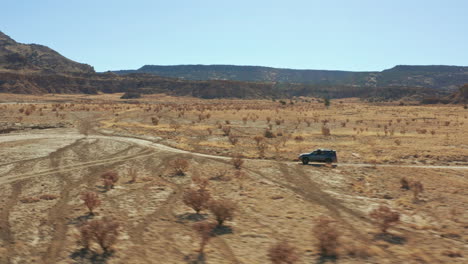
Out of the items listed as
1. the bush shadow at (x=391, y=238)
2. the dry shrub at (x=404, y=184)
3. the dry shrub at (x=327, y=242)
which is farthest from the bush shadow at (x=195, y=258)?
the dry shrub at (x=404, y=184)

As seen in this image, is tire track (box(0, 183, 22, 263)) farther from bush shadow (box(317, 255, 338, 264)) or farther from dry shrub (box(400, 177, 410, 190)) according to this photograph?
dry shrub (box(400, 177, 410, 190))

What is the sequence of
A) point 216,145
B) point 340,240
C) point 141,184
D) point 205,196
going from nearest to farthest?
point 340,240, point 205,196, point 141,184, point 216,145

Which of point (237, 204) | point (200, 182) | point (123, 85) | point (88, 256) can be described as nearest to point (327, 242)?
Answer: point (237, 204)

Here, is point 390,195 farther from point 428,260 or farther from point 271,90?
point 271,90

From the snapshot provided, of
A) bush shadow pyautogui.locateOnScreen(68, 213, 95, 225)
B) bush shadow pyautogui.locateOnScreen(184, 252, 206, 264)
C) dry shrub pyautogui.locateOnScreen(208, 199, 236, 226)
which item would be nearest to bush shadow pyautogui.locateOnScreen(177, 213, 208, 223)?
dry shrub pyautogui.locateOnScreen(208, 199, 236, 226)

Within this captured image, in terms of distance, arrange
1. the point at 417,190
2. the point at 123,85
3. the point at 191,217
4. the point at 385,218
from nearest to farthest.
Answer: the point at 385,218 < the point at 191,217 < the point at 417,190 < the point at 123,85

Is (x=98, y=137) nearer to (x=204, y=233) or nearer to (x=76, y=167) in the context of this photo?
(x=76, y=167)

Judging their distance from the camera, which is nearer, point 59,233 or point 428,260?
point 428,260

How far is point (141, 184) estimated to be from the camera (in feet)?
65.3

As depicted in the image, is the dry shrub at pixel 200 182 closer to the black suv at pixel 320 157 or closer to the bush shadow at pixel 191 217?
the bush shadow at pixel 191 217

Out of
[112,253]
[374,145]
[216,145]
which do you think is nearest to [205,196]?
[112,253]

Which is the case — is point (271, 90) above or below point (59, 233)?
above

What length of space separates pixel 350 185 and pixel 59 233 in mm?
15458

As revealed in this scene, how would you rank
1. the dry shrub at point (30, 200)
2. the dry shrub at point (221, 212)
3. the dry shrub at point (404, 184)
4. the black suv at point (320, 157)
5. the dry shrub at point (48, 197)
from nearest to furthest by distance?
the dry shrub at point (221, 212)
the dry shrub at point (30, 200)
the dry shrub at point (48, 197)
the dry shrub at point (404, 184)
the black suv at point (320, 157)
